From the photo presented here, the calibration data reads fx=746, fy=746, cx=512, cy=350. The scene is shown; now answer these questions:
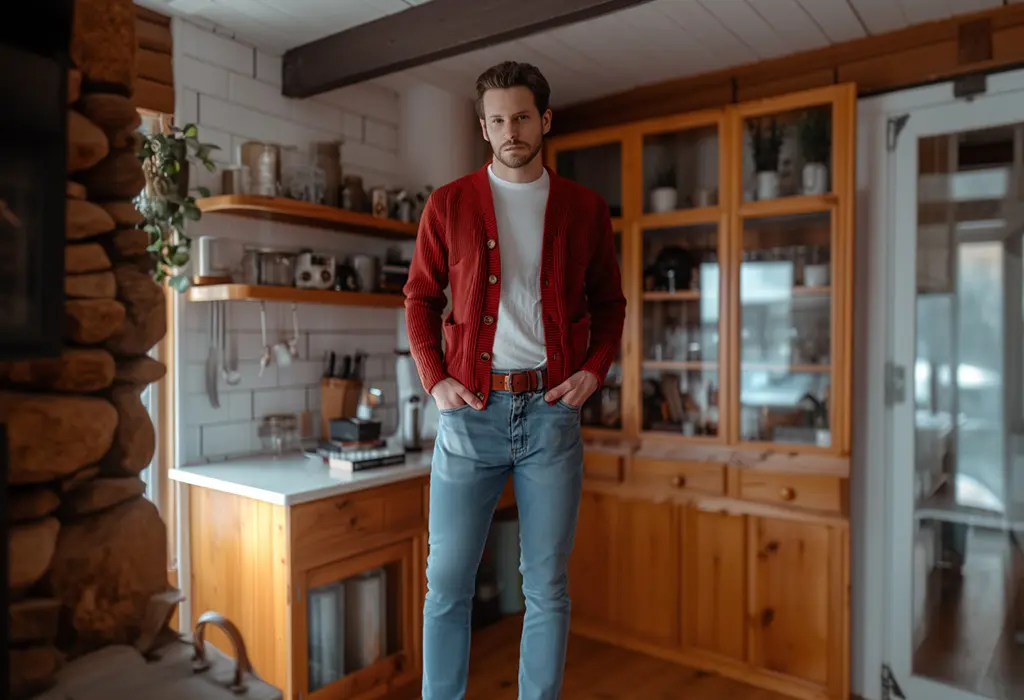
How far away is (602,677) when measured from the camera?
2.57m

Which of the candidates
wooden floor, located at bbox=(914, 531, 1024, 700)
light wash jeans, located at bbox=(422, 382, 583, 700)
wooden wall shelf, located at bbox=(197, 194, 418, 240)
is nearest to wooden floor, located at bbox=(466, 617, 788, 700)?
wooden floor, located at bbox=(914, 531, 1024, 700)

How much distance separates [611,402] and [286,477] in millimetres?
1285

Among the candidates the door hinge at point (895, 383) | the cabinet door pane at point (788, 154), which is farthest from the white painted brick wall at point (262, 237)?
the door hinge at point (895, 383)

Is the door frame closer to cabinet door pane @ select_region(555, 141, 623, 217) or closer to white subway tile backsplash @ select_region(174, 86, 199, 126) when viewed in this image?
cabinet door pane @ select_region(555, 141, 623, 217)

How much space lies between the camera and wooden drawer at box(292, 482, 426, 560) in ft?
6.54

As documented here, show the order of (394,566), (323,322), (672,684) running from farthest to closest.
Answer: (323,322) → (672,684) → (394,566)

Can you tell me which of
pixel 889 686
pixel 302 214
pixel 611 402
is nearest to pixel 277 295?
pixel 302 214

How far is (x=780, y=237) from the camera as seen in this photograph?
8.36ft

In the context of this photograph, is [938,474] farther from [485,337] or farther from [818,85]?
[485,337]

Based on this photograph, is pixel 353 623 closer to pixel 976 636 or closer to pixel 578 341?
pixel 578 341


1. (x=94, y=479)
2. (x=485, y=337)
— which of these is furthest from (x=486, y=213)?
(x=94, y=479)

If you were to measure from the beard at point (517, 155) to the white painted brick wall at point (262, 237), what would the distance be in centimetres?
135

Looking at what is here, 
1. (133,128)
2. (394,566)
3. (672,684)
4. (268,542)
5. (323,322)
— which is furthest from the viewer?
(323,322)

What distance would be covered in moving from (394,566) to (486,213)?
1.31 m
